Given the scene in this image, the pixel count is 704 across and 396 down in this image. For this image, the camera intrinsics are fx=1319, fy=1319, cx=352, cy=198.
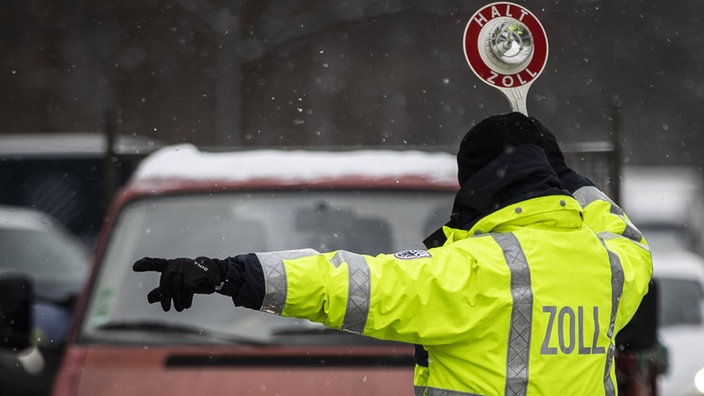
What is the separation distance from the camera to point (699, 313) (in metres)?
10.7

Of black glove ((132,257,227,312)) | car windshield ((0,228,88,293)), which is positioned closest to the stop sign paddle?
black glove ((132,257,227,312))

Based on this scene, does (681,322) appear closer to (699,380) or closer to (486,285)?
(699,380)

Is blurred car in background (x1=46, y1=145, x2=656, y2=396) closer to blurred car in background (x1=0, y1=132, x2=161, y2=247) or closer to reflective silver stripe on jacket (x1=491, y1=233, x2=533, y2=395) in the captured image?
reflective silver stripe on jacket (x1=491, y1=233, x2=533, y2=395)

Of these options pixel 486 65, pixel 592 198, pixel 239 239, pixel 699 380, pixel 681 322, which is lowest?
pixel 699 380

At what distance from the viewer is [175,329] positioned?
15.2ft

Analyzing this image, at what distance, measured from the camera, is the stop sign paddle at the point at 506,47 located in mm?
3980

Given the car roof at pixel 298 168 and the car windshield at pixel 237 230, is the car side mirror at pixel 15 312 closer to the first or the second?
the car windshield at pixel 237 230

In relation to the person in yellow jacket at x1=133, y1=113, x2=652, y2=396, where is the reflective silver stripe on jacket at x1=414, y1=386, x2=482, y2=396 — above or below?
below

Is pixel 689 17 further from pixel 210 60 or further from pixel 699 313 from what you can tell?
pixel 699 313

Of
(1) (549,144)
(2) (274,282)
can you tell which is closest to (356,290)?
(2) (274,282)

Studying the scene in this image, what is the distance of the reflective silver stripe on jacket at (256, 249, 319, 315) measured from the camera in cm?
293

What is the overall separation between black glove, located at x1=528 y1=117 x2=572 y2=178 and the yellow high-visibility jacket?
28 cm

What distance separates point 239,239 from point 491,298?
202cm

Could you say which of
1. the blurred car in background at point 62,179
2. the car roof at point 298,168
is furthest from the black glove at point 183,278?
the blurred car in background at point 62,179
